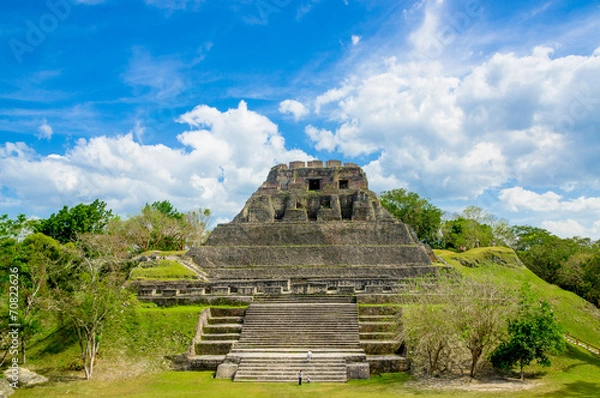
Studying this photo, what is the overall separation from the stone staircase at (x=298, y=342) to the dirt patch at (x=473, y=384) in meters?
1.93

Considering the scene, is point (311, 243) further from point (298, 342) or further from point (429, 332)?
point (429, 332)

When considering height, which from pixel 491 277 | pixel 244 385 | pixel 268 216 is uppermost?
pixel 268 216

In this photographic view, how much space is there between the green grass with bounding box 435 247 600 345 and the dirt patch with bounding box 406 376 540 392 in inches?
122

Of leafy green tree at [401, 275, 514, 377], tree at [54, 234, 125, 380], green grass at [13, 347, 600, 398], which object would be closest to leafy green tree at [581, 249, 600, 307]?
green grass at [13, 347, 600, 398]

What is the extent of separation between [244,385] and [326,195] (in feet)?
68.7

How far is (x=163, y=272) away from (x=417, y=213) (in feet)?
93.3

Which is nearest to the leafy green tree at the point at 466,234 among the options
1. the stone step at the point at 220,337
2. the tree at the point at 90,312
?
the stone step at the point at 220,337

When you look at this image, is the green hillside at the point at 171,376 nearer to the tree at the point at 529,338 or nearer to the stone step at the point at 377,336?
the tree at the point at 529,338

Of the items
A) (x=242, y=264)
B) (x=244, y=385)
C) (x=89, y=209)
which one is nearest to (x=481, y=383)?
(x=244, y=385)

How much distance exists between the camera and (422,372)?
14133mm

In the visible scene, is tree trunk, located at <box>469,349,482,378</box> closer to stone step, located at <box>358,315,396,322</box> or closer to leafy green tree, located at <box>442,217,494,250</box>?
stone step, located at <box>358,315,396,322</box>

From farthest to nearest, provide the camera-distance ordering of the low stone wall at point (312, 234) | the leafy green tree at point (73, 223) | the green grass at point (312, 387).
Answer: the leafy green tree at point (73, 223) → the low stone wall at point (312, 234) → the green grass at point (312, 387)

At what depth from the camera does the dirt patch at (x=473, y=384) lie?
40.2ft

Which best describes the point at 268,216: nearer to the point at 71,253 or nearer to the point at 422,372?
the point at 71,253
